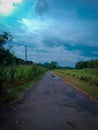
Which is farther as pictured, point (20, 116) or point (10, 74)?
point (10, 74)

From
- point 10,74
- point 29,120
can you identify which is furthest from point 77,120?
point 10,74

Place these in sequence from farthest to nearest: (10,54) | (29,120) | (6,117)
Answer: (10,54) < (6,117) < (29,120)

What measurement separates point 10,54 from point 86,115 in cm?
827

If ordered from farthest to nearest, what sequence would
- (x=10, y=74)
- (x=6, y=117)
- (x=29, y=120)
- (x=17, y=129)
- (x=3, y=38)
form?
(x=10, y=74) < (x=3, y=38) < (x=6, y=117) < (x=29, y=120) < (x=17, y=129)

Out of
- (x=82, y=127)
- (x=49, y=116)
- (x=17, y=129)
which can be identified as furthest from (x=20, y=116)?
(x=82, y=127)

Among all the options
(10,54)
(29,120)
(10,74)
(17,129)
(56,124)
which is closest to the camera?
(17,129)

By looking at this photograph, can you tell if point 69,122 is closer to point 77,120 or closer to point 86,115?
point 77,120

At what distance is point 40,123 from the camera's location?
785cm

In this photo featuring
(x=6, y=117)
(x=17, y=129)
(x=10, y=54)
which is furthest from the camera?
(x=10, y=54)

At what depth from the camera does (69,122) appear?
26.7 feet

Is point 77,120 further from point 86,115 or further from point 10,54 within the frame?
point 10,54

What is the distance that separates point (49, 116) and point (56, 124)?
1.28m

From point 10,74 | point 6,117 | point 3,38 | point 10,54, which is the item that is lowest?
point 6,117

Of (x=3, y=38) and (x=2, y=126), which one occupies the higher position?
(x=3, y=38)
